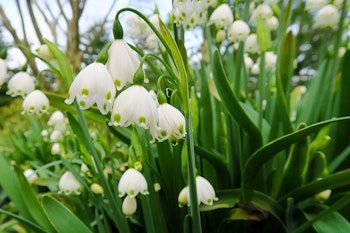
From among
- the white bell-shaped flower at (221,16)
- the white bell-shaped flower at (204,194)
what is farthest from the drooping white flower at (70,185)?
the white bell-shaped flower at (221,16)

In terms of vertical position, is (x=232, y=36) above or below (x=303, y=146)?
above

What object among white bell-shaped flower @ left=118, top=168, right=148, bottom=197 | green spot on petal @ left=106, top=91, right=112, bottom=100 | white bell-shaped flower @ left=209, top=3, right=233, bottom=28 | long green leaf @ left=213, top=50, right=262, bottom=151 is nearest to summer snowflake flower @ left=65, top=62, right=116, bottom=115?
green spot on petal @ left=106, top=91, right=112, bottom=100

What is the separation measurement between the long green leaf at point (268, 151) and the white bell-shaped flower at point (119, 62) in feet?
1.25

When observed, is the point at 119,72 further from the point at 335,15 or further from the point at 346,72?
the point at 335,15

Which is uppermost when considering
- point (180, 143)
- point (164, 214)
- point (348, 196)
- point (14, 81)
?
point (14, 81)

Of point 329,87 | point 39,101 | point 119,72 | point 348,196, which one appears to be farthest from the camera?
point 329,87

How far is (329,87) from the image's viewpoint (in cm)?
124

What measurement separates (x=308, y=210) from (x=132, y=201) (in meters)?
0.49

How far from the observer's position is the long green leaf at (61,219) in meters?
0.92

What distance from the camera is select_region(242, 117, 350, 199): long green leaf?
792mm

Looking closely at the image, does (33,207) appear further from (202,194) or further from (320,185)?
(320,185)

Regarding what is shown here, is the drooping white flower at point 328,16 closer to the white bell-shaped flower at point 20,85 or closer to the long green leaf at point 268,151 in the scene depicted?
the long green leaf at point 268,151

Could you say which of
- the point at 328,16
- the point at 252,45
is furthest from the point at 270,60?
the point at 328,16

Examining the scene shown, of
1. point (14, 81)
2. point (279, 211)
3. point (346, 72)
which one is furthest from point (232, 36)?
point (14, 81)
